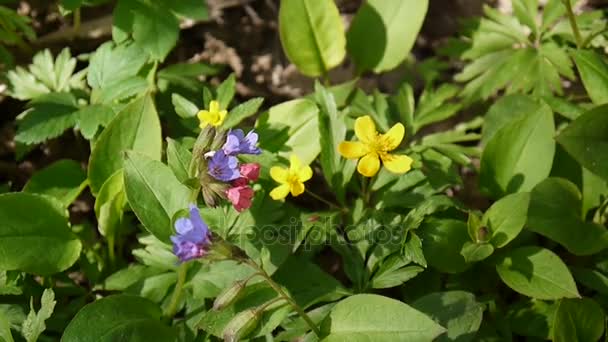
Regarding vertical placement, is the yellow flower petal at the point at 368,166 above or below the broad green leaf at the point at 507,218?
above

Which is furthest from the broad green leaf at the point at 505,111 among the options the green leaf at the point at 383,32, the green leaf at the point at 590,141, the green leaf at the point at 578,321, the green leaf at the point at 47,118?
the green leaf at the point at 47,118

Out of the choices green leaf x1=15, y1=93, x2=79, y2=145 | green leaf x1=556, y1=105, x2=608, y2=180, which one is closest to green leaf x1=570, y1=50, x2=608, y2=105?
green leaf x1=556, y1=105, x2=608, y2=180

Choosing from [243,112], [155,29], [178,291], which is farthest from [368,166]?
[155,29]

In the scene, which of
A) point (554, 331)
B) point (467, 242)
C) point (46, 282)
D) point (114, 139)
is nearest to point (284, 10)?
point (114, 139)

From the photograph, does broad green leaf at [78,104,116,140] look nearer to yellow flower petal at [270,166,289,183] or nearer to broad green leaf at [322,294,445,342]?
yellow flower petal at [270,166,289,183]

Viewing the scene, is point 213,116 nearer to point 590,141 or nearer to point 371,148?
point 371,148

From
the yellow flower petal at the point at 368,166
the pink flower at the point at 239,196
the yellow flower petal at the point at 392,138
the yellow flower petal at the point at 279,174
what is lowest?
the yellow flower petal at the point at 279,174

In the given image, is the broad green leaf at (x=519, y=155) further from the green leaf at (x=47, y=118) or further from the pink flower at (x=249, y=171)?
the green leaf at (x=47, y=118)
